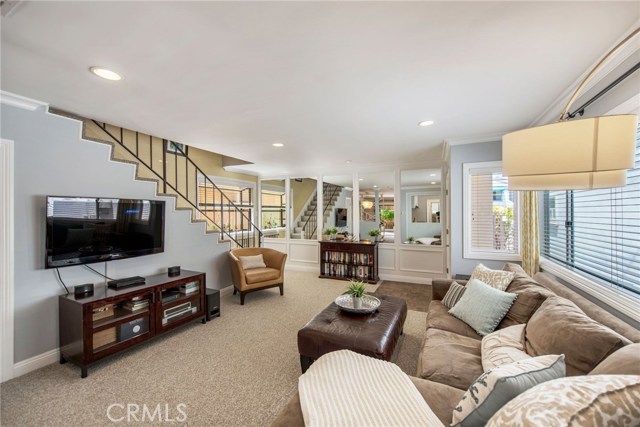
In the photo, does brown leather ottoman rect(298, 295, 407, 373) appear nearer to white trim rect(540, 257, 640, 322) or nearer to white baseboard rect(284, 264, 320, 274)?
white trim rect(540, 257, 640, 322)

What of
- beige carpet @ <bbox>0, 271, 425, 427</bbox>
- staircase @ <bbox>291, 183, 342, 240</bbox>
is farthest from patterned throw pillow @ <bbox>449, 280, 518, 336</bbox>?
staircase @ <bbox>291, 183, 342, 240</bbox>

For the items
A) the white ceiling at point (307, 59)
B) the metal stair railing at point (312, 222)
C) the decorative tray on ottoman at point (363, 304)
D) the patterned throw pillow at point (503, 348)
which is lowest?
the decorative tray on ottoman at point (363, 304)

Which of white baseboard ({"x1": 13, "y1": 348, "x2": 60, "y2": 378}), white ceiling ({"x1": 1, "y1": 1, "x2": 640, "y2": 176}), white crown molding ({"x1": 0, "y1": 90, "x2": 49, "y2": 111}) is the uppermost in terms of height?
white ceiling ({"x1": 1, "y1": 1, "x2": 640, "y2": 176})

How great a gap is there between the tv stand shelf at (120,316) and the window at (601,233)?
13.0 feet

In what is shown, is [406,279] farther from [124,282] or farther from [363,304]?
[124,282]

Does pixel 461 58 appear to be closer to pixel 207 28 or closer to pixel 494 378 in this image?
pixel 207 28

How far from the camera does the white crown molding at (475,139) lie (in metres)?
3.45

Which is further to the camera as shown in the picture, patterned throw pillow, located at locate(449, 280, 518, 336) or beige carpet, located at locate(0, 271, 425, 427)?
patterned throw pillow, located at locate(449, 280, 518, 336)

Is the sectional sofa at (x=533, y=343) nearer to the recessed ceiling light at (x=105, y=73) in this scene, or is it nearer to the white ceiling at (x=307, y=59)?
the white ceiling at (x=307, y=59)

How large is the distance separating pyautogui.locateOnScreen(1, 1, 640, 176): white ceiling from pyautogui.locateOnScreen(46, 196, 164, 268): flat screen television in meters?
0.94

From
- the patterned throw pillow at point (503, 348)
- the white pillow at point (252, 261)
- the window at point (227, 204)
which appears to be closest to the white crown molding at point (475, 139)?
the patterned throw pillow at point (503, 348)

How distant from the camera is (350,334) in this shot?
2.11 meters

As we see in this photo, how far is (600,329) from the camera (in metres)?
1.29

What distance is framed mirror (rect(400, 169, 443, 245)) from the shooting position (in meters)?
5.81
